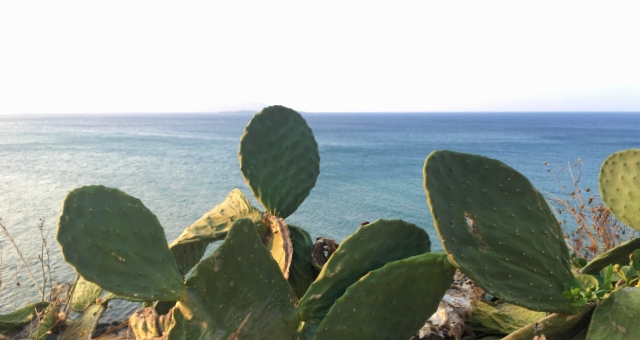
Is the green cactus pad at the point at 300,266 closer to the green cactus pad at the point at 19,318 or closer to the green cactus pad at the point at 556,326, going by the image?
the green cactus pad at the point at 556,326

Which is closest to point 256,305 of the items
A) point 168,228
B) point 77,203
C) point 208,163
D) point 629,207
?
point 77,203

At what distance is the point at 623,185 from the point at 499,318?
66 centimetres

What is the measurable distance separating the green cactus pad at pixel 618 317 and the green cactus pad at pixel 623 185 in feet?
2.24

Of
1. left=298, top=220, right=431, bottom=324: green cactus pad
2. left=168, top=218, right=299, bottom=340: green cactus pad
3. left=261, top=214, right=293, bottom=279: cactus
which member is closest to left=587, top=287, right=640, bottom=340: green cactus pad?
left=298, top=220, right=431, bottom=324: green cactus pad

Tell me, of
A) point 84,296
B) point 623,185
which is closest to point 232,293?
point 623,185

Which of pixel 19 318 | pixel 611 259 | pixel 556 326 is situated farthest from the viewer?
pixel 19 318

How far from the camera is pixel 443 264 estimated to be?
4.16 ft

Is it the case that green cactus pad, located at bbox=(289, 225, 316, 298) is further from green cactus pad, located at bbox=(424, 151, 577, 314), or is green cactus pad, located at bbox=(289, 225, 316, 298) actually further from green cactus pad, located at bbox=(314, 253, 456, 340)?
green cactus pad, located at bbox=(424, 151, 577, 314)

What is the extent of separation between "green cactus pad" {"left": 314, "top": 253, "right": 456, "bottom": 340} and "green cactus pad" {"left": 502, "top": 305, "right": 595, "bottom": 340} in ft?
0.75

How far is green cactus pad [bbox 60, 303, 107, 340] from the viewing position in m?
2.33

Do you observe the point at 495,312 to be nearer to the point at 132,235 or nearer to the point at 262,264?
the point at 262,264

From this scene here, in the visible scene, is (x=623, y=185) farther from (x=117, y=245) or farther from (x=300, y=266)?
(x=117, y=245)

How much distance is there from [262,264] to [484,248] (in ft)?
1.88

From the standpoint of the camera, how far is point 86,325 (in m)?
2.42
